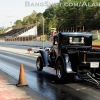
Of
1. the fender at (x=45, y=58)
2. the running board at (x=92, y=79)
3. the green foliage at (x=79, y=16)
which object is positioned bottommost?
the running board at (x=92, y=79)

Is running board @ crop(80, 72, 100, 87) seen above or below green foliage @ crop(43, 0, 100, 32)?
below

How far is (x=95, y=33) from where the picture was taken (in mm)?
54375

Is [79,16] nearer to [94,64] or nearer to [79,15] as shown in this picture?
[79,15]

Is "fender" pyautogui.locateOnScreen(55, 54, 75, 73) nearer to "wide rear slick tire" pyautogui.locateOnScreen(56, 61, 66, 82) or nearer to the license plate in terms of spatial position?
"wide rear slick tire" pyautogui.locateOnScreen(56, 61, 66, 82)

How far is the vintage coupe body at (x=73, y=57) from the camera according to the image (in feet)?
30.1

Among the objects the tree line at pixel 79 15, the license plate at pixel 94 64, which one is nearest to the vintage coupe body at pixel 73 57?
the license plate at pixel 94 64

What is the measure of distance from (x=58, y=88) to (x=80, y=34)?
319 cm

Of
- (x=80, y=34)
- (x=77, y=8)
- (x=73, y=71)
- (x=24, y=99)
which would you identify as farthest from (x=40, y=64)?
(x=77, y=8)

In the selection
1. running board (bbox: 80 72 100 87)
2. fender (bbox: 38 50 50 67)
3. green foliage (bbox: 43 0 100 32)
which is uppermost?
green foliage (bbox: 43 0 100 32)

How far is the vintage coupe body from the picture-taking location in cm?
918

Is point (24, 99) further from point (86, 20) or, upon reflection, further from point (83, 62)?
point (86, 20)

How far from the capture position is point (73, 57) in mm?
9641

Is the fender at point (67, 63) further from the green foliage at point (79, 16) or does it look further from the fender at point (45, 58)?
the green foliage at point (79, 16)

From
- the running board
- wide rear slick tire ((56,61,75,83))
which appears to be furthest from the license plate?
wide rear slick tire ((56,61,75,83))
